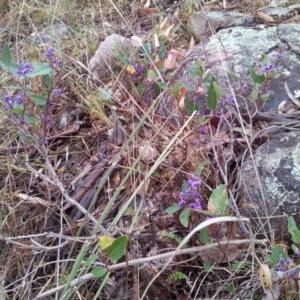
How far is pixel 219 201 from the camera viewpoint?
966 millimetres

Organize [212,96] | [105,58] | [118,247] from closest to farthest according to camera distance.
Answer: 1. [118,247]
2. [212,96]
3. [105,58]

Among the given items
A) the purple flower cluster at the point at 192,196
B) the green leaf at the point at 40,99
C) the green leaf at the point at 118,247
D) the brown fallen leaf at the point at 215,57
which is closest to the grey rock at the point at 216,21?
the brown fallen leaf at the point at 215,57

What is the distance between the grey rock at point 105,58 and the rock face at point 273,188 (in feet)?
2.39

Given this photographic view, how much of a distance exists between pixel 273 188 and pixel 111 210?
453 mm

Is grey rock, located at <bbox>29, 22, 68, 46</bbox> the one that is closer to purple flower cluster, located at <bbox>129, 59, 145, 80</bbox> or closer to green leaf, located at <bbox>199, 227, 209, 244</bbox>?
purple flower cluster, located at <bbox>129, 59, 145, 80</bbox>

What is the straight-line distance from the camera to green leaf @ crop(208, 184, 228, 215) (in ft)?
3.13

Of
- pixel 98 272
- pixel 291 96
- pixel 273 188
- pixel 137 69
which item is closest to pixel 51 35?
pixel 137 69

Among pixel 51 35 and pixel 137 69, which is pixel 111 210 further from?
pixel 51 35

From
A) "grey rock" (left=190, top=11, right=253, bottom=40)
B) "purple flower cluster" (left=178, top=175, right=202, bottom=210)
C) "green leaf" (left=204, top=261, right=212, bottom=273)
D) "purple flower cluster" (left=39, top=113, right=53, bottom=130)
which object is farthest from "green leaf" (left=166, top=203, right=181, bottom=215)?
"grey rock" (left=190, top=11, right=253, bottom=40)

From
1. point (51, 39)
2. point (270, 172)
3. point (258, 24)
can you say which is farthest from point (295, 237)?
point (51, 39)

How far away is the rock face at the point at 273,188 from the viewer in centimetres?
120

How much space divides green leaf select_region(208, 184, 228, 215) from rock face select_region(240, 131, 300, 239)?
203mm

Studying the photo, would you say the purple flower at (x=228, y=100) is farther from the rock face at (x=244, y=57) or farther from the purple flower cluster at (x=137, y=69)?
the purple flower cluster at (x=137, y=69)

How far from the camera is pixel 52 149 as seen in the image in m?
1.57
